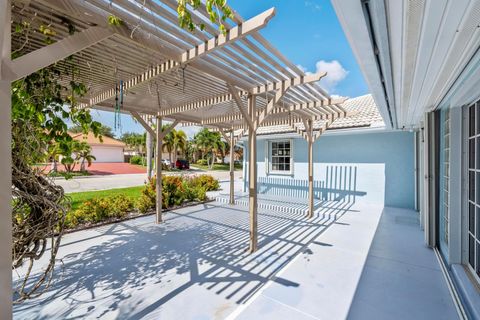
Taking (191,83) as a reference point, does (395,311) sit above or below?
below

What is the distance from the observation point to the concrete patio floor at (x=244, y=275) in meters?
2.74

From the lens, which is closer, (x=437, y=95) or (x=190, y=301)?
(x=190, y=301)

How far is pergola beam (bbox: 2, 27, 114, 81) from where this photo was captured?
4.90 feet

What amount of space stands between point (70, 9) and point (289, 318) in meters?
3.87

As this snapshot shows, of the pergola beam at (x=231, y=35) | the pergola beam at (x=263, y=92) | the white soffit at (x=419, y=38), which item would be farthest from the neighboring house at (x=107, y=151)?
the white soffit at (x=419, y=38)

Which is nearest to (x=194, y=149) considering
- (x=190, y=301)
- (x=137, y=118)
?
(x=137, y=118)

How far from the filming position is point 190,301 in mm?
2918

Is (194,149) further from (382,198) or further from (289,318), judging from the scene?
(289,318)

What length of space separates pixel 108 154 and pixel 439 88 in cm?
3708

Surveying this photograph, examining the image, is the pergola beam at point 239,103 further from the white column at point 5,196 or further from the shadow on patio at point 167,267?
the white column at point 5,196

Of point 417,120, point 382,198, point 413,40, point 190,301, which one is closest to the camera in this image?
point 413,40

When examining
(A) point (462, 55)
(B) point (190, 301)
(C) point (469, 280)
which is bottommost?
(B) point (190, 301)

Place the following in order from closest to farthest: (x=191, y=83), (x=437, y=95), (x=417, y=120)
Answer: (x=437, y=95), (x=191, y=83), (x=417, y=120)

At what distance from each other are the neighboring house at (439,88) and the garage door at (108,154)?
1365 inches
